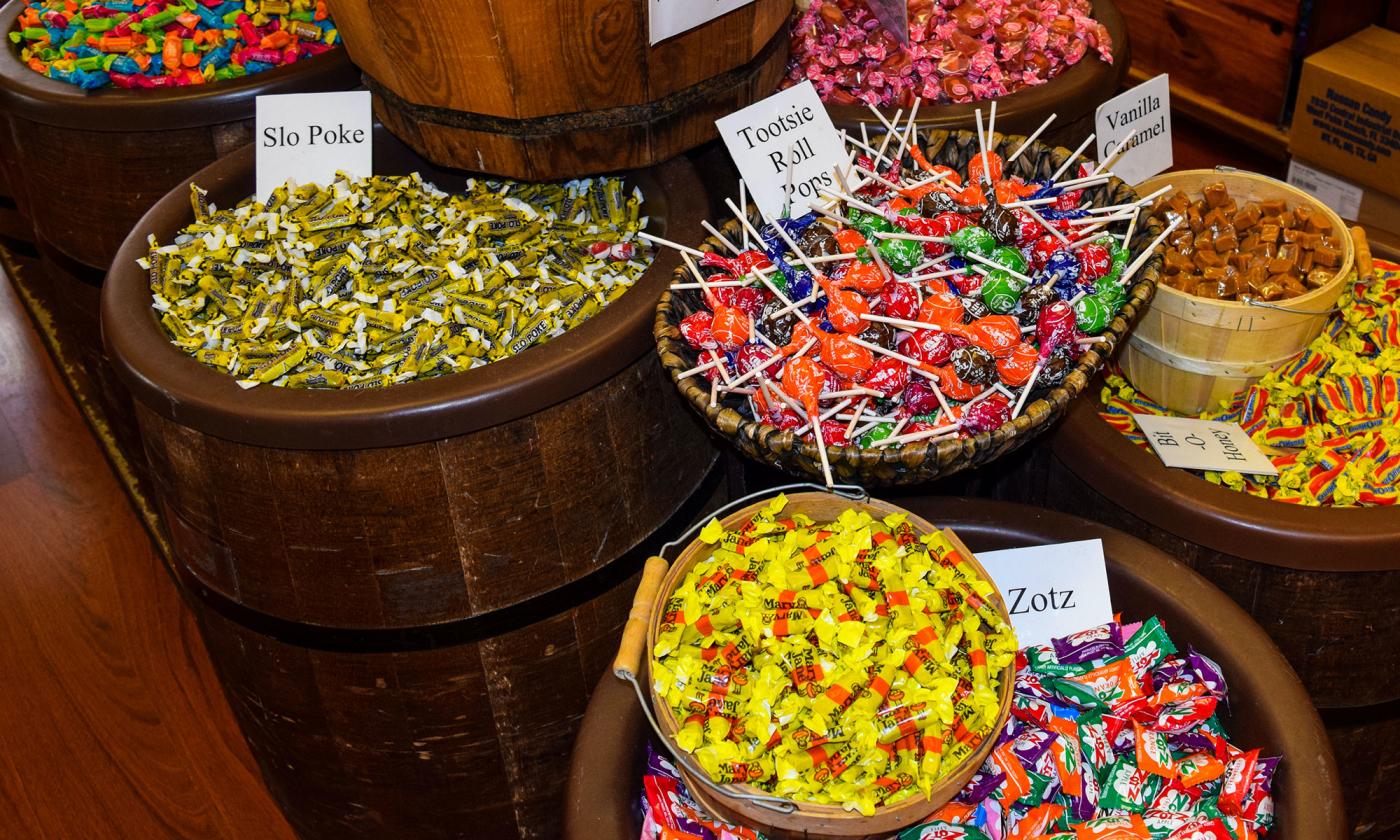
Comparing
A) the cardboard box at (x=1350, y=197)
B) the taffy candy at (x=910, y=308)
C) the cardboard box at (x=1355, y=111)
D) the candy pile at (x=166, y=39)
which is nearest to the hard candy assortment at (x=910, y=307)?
the taffy candy at (x=910, y=308)

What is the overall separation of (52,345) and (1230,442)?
12.1 ft

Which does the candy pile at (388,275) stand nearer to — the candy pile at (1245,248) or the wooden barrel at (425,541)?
the wooden barrel at (425,541)

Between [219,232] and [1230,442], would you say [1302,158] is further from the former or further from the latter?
[219,232]

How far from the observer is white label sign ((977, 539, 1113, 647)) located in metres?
2.02

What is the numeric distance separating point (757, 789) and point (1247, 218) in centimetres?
166

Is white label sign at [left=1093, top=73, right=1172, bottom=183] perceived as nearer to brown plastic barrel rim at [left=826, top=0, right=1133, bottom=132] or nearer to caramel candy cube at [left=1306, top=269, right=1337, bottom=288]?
brown plastic barrel rim at [left=826, top=0, right=1133, bottom=132]

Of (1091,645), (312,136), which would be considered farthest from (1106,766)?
(312,136)

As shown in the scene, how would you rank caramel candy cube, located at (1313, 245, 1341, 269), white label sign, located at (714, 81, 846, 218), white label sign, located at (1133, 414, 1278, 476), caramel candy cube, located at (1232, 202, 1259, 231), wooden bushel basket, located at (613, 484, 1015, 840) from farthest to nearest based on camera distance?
caramel candy cube, located at (1232, 202, 1259, 231)
caramel candy cube, located at (1313, 245, 1341, 269)
white label sign, located at (714, 81, 846, 218)
white label sign, located at (1133, 414, 1278, 476)
wooden bushel basket, located at (613, 484, 1015, 840)

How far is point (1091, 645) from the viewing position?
1.98m

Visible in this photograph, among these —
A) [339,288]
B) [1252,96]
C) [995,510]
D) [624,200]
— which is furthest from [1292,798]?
[1252,96]

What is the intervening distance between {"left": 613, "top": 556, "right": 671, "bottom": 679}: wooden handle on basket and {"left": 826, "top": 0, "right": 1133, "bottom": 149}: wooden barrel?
1.23 metres

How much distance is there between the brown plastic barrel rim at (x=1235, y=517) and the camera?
198 cm

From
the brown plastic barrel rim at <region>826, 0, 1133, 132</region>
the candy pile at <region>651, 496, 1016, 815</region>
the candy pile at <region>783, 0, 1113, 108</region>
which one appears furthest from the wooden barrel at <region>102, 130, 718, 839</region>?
the candy pile at <region>783, 0, 1113, 108</region>

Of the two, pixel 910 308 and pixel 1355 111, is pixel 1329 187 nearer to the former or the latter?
pixel 1355 111
